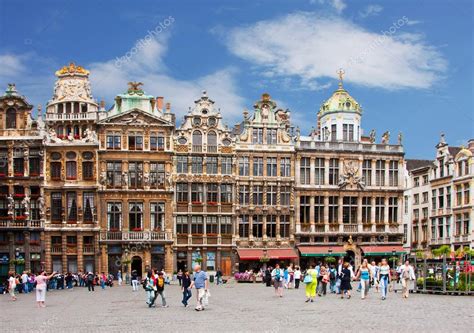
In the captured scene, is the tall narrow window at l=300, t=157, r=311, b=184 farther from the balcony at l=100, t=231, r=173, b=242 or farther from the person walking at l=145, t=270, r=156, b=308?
the person walking at l=145, t=270, r=156, b=308

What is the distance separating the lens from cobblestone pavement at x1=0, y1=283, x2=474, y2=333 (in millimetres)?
21641

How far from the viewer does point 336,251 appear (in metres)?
67.9

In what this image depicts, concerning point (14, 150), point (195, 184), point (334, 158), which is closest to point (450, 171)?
point (334, 158)

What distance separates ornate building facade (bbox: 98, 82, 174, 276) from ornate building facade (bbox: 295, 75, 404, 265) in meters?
11.6

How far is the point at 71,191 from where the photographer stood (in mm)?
64188

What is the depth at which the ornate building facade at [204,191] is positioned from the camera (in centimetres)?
6562

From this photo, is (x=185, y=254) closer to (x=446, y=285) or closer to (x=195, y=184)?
(x=195, y=184)

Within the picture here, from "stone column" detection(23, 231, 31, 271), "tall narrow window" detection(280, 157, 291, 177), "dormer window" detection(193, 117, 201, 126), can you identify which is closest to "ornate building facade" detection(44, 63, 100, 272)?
"stone column" detection(23, 231, 31, 271)

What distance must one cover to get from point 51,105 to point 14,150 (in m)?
4.77

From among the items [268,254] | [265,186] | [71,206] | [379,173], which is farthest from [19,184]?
[379,173]

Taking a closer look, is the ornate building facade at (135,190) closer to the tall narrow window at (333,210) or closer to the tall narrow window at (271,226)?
the tall narrow window at (271,226)

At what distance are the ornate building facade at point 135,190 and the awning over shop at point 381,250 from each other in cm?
1727

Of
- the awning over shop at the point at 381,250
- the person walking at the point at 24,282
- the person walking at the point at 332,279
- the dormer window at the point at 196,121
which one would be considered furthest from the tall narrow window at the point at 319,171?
the person walking at the point at 24,282

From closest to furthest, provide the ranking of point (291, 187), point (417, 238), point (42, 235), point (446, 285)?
point (446, 285) → point (42, 235) → point (291, 187) → point (417, 238)
